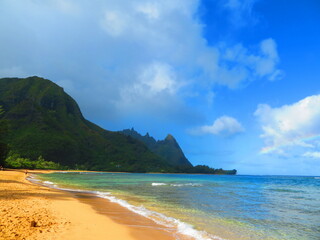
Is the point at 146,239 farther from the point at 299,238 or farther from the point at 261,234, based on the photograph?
the point at 299,238

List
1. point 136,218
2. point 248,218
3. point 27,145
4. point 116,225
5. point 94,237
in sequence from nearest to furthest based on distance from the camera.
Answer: point 94,237
point 116,225
point 136,218
point 248,218
point 27,145

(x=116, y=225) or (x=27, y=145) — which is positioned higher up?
(x=27, y=145)

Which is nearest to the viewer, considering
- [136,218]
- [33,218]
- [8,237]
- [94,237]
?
[8,237]

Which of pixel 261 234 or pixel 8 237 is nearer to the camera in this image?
pixel 8 237

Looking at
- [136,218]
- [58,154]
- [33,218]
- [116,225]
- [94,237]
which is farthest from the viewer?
[58,154]

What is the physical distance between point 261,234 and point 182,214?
241 inches

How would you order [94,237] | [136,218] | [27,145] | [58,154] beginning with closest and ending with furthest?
[94,237] < [136,218] < [27,145] < [58,154]

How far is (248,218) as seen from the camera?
16.4 m

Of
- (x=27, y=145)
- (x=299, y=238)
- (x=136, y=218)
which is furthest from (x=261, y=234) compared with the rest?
(x=27, y=145)

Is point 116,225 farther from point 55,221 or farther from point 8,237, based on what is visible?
point 8,237

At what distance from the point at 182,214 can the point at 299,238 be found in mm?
7702

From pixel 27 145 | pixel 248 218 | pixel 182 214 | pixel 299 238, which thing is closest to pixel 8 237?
pixel 182 214

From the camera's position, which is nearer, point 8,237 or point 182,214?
point 8,237

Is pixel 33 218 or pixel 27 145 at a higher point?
pixel 27 145
